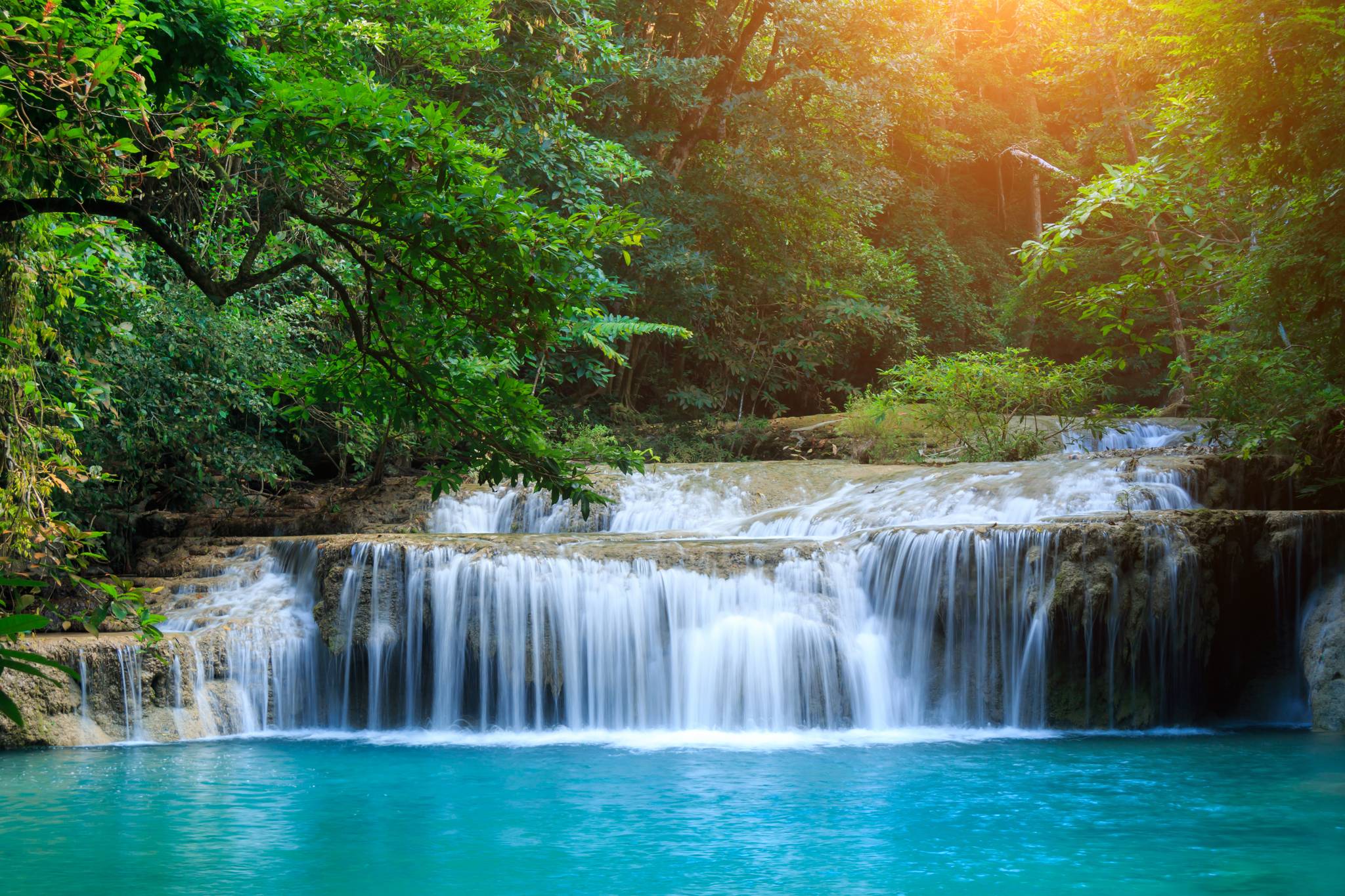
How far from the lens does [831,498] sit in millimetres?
13867

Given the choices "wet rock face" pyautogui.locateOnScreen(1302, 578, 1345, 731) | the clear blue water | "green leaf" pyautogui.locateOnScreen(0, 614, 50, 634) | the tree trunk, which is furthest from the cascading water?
the tree trunk

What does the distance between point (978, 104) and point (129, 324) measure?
26194 millimetres

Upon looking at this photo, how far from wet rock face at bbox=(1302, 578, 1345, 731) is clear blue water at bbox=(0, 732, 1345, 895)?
0.46 meters

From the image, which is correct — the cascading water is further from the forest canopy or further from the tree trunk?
the tree trunk

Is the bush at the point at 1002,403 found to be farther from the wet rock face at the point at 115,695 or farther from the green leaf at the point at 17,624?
the green leaf at the point at 17,624

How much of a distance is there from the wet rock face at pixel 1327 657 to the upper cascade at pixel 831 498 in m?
1.83

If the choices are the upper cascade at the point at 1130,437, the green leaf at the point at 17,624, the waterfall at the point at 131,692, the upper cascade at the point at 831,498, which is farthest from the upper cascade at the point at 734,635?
the green leaf at the point at 17,624

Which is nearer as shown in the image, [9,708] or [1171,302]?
[9,708]

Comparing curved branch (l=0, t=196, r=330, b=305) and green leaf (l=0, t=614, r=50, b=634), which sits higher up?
curved branch (l=0, t=196, r=330, b=305)

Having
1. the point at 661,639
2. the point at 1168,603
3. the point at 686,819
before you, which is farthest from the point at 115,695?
the point at 1168,603

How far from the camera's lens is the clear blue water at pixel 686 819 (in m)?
5.64

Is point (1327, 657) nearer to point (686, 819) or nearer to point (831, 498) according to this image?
point (831, 498)

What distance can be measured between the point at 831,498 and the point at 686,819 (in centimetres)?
759

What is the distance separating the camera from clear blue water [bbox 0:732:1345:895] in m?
5.64
